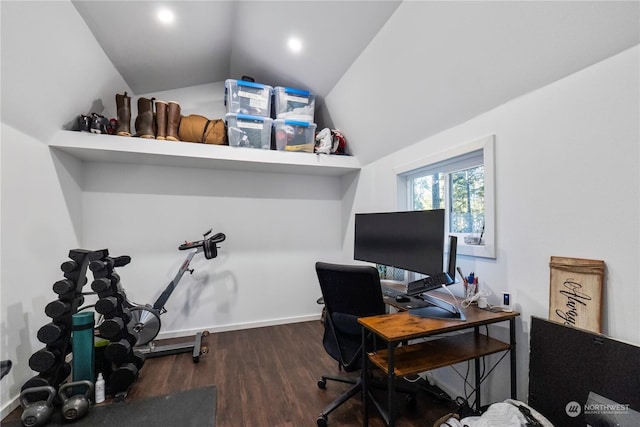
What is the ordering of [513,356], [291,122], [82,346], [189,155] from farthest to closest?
[291,122]
[189,155]
[82,346]
[513,356]

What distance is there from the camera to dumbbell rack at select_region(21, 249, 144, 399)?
6.22 ft

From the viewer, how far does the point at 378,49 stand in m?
2.15

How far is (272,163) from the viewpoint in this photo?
9.92 feet

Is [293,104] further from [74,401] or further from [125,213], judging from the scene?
[74,401]

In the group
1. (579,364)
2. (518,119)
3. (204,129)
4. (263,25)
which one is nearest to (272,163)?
(204,129)

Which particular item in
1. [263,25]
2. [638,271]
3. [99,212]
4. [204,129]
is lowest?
[638,271]

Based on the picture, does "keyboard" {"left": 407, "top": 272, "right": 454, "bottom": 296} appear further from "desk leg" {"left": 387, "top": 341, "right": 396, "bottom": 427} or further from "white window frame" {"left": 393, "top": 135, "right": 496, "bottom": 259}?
"desk leg" {"left": 387, "top": 341, "right": 396, "bottom": 427}

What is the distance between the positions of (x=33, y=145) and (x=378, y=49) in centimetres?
282

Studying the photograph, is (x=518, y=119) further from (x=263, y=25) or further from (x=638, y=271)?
(x=263, y=25)

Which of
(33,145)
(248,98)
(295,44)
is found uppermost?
(295,44)

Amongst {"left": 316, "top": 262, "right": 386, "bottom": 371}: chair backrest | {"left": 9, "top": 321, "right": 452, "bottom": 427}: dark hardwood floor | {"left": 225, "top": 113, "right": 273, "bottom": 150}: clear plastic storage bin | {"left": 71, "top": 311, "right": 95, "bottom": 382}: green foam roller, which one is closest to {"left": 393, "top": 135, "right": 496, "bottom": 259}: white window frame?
{"left": 316, "top": 262, "right": 386, "bottom": 371}: chair backrest

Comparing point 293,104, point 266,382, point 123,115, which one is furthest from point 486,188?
point 123,115

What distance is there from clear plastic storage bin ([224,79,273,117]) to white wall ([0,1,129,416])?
1080mm

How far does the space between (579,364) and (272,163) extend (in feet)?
9.08
